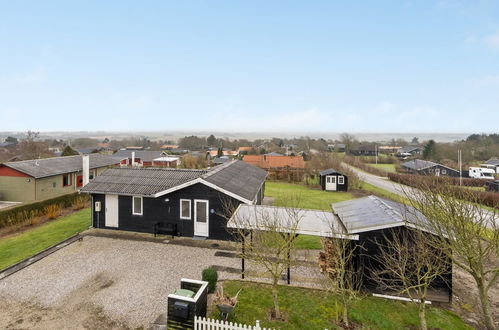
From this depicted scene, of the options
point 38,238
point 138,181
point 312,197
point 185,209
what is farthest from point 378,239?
point 312,197

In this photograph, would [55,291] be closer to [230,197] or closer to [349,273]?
[230,197]

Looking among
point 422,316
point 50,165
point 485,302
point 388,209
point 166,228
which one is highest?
point 50,165

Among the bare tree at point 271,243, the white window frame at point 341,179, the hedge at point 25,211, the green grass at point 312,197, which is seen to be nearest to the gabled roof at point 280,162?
the green grass at point 312,197

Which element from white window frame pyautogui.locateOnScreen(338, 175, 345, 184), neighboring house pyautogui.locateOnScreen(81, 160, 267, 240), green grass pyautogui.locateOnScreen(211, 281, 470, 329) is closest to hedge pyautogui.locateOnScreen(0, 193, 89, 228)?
neighboring house pyautogui.locateOnScreen(81, 160, 267, 240)

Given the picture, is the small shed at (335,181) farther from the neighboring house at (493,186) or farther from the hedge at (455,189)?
the neighboring house at (493,186)

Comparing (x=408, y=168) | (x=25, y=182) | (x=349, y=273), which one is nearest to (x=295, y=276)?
(x=349, y=273)

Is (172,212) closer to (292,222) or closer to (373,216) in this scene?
(292,222)
